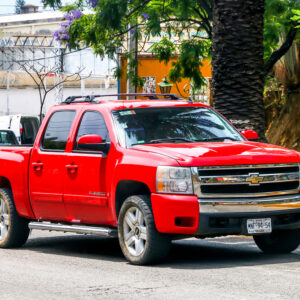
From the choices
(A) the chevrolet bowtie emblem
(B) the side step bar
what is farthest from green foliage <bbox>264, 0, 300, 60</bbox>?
(A) the chevrolet bowtie emblem

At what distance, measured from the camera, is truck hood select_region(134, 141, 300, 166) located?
30.0 ft

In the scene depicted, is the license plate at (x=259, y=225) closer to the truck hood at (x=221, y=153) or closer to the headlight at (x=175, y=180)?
the truck hood at (x=221, y=153)

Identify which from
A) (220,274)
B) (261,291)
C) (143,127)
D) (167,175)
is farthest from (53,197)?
(261,291)

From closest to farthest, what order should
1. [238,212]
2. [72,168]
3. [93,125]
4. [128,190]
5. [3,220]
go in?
[238,212] → [128,190] → [72,168] → [93,125] → [3,220]

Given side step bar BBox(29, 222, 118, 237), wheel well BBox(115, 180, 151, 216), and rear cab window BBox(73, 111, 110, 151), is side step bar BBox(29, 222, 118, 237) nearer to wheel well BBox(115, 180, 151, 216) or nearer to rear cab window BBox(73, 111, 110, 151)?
wheel well BBox(115, 180, 151, 216)

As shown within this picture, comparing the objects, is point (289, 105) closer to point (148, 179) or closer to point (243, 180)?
point (243, 180)

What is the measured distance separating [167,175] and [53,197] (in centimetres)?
244

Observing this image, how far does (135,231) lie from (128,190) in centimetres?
58

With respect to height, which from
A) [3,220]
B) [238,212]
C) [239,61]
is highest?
[239,61]

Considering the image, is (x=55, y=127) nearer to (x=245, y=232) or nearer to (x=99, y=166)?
(x=99, y=166)

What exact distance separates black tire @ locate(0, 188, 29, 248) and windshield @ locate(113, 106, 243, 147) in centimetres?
254

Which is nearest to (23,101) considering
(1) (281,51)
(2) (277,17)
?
(2) (277,17)

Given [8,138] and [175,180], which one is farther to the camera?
[8,138]

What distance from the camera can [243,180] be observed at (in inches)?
364
